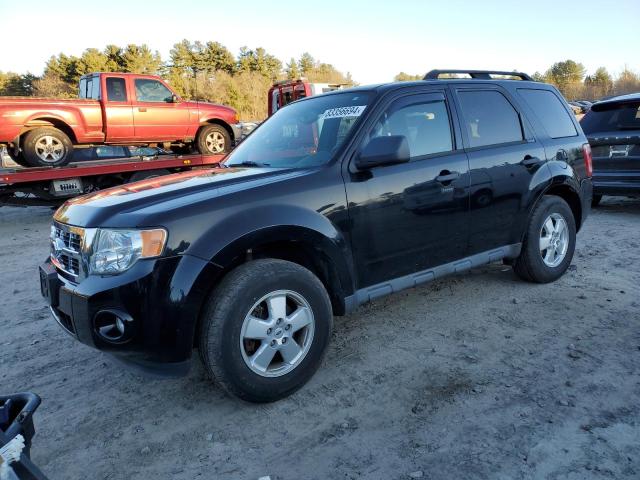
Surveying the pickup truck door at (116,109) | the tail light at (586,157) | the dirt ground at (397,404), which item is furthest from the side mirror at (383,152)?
the pickup truck door at (116,109)

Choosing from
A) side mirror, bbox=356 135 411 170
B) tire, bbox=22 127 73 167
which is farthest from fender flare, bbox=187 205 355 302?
tire, bbox=22 127 73 167

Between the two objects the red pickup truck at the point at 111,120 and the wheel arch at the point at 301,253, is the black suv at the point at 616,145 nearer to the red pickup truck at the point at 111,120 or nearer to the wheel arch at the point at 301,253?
the wheel arch at the point at 301,253

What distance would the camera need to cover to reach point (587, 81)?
71000mm

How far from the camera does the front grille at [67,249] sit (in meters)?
2.62

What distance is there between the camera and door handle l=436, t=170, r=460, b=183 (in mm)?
3522

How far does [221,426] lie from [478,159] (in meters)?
2.72

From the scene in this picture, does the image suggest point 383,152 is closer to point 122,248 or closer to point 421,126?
point 421,126

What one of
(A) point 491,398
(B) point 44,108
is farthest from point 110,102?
(A) point 491,398

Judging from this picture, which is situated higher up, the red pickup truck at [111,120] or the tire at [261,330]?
the red pickup truck at [111,120]

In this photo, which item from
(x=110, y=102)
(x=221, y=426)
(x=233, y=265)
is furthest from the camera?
(x=110, y=102)

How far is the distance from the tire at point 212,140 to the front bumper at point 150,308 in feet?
31.5

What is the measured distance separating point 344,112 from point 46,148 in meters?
7.93

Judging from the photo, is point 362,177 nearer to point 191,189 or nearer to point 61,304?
point 191,189

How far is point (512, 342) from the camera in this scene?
3432 mm
